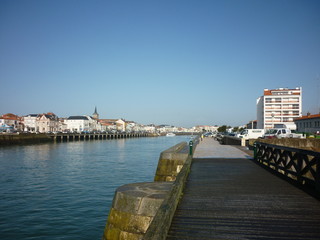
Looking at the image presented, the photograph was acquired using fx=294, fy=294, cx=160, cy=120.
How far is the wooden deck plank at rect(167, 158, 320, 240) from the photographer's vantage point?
5.33 meters

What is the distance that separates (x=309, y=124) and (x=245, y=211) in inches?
2901

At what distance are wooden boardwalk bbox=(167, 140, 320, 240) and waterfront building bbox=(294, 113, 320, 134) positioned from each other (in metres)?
61.6

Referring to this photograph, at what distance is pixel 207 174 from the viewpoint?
1189cm

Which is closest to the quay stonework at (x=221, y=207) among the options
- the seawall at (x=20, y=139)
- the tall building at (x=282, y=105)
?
the seawall at (x=20, y=139)

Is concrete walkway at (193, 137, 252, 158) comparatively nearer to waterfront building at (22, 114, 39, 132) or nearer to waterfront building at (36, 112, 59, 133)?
waterfront building at (36, 112, 59, 133)

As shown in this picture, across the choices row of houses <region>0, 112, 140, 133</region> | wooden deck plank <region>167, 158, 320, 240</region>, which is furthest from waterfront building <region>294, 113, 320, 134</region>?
row of houses <region>0, 112, 140, 133</region>

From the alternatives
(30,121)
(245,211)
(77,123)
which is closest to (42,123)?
(30,121)

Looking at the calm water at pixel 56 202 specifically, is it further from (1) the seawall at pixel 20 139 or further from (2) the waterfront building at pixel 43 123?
(2) the waterfront building at pixel 43 123

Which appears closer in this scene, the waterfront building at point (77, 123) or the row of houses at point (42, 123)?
the row of houses at point (42, 123)

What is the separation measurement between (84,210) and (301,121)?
245 ft

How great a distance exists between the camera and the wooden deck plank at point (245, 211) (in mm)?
5332

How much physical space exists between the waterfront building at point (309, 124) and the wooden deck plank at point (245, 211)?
202ft

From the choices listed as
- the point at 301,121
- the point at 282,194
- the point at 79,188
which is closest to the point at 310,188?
the point at 282,194

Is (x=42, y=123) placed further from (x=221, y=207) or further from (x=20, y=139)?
(x=221, y=207)
